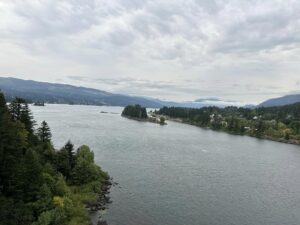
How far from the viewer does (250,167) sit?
2975 inches

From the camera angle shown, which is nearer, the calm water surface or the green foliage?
the calm water surface

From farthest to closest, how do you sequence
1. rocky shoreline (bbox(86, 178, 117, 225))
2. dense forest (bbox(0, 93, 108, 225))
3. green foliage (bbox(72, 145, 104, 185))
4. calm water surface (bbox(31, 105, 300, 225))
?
green foliage (bbox(72, 145, 104, 185)) → calm water surface (bbox(31, 105, 300, 225)) → rocky shoreline (bbox(86, 178, 117, 225)) → dense forest (bbox(0, 93, 108, 225))

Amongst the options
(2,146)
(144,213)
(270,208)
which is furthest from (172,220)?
(2,146)

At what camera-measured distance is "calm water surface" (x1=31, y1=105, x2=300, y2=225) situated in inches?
1703

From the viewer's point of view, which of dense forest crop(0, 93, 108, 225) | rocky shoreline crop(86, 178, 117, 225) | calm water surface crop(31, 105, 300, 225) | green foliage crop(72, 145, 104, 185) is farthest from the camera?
green foliage crop(72, 145, 104, 185)

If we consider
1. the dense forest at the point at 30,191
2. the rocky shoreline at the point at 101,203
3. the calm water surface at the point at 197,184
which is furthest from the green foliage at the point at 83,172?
the calm water surface at the point at 197,184

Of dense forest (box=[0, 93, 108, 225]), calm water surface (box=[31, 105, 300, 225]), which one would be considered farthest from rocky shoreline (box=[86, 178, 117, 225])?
calm water surface (box=[31, 105, 300, 225])

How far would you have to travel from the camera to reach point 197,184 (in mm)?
57344

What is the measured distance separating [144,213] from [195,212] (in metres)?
6.59

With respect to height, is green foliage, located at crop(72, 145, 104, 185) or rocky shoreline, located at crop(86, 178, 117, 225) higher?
green foliage, located at crop(72, 145, 104, 185)

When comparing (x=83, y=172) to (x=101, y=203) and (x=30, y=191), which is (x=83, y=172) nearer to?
(x=101, y=203)

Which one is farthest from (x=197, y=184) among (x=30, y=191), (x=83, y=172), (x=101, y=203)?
(x=30, y=191)

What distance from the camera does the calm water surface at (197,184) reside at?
4325 centimetres

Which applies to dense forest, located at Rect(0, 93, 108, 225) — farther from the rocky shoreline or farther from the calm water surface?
the calm water surface
